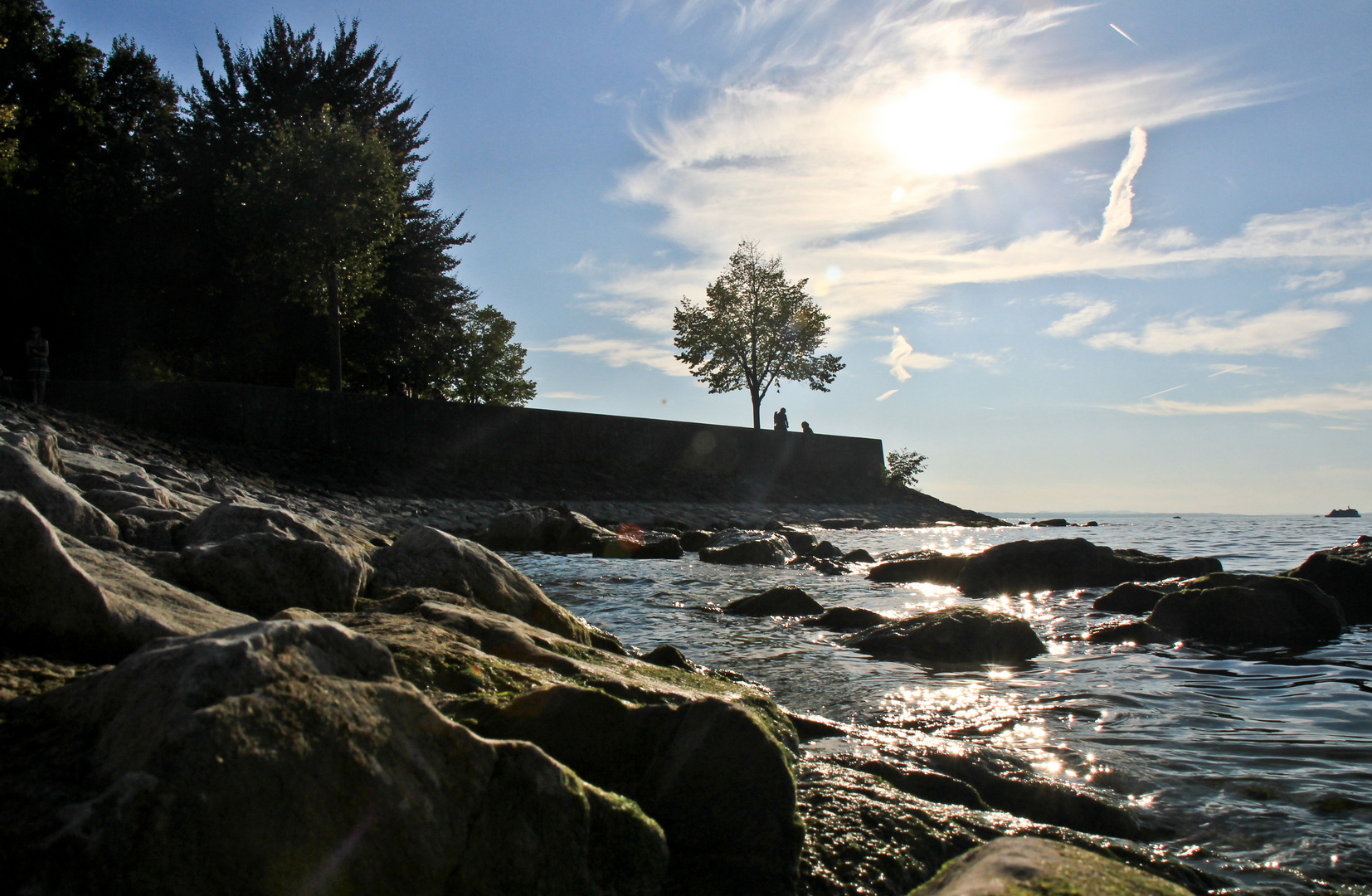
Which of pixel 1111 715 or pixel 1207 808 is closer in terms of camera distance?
pixel 1207 808

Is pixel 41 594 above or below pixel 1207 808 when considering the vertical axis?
above

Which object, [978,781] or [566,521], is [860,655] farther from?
[566,521]

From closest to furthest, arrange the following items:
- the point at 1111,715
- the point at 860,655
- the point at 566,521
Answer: the point at 1111,715, the point at 860,655, the point at 566,521

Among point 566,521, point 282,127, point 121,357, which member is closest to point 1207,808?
point 566,521

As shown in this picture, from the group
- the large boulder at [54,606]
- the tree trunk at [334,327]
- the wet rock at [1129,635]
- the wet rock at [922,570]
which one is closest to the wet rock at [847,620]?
the wet rock at [1129,635]

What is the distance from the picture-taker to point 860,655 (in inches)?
217

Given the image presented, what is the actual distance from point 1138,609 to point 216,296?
913 inches

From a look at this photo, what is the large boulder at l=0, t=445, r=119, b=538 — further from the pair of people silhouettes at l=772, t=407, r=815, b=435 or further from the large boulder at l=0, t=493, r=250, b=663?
the pair of people silhouettes at l=772, t=407, r=815, b=435

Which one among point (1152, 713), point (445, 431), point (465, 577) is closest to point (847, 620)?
point (1152, 713)

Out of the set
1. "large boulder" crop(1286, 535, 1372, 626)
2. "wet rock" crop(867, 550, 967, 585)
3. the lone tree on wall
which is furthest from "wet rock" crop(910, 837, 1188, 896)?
the lone tree on wall

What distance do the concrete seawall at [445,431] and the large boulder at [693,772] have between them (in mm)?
15085

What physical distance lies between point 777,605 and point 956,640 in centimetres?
200

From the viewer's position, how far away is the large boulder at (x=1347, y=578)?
7383 mm

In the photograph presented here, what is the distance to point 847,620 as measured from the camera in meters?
6.61
